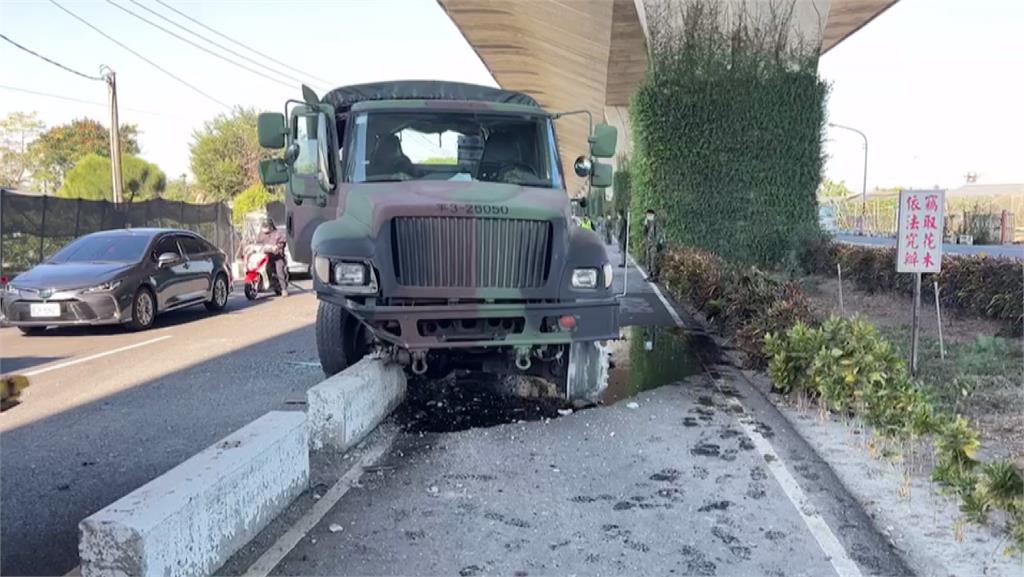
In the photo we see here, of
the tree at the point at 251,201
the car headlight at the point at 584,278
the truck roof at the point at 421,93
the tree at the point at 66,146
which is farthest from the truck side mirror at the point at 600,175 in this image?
the tree at the point at 66,146

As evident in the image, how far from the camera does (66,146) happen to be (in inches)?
2260

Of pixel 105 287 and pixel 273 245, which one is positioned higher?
pixel 273 245

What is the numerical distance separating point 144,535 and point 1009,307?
33.6ft

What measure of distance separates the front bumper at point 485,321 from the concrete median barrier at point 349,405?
17.7 inches

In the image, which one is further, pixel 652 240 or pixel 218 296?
pixel 652 240

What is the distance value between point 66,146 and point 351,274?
6129 centimetres

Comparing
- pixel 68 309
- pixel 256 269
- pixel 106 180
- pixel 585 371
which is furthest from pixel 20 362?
pixel 106 180

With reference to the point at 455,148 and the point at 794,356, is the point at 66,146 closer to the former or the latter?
the point at 455,148

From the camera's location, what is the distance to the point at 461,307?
6.16 metres

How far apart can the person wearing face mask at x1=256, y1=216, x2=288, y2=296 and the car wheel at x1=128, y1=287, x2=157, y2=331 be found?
4522mm

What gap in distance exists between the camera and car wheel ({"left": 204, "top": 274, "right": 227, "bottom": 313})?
48.6ft

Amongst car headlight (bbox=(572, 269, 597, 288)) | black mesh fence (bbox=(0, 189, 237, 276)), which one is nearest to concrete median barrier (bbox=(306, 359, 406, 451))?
car headlight (bbox=(572, 269, 597, 288))

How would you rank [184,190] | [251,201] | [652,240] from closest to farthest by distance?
[652,240]
[251,201]
[184,190]

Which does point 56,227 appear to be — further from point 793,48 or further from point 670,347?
point 793,48
